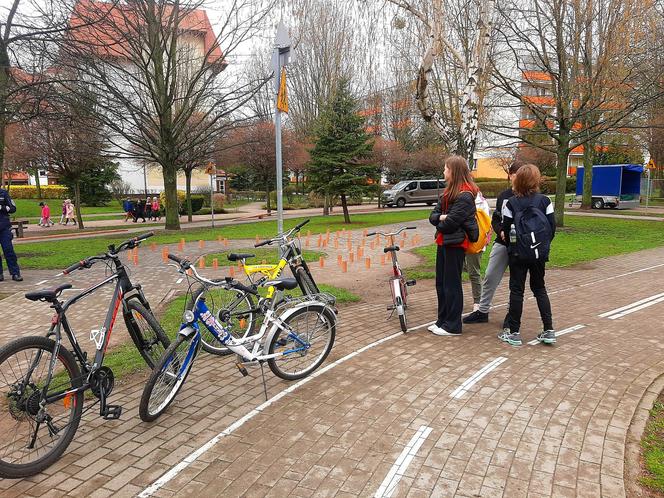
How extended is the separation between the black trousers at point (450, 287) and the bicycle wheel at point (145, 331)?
10.3 ft

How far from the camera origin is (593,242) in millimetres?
14969

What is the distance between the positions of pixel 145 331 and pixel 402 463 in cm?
248

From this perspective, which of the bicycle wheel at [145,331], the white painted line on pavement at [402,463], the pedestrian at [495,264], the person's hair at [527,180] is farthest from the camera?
A: the pedestrian at [495,264]

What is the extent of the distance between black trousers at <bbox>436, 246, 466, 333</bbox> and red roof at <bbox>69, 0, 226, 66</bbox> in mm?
9193

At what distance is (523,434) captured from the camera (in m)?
3.64

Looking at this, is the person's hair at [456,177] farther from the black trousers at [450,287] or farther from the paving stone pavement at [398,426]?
the paving stone pavement at [398,426]

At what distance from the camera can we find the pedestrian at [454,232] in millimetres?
5621

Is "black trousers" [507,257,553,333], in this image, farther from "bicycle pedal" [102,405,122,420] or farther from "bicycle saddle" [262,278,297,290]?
"bicycle pedal" [102,405,122,420]

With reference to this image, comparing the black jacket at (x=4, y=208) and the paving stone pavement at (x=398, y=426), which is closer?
the paving stone pavement at (x=398, y=426)

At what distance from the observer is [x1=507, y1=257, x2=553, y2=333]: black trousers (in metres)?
5.49

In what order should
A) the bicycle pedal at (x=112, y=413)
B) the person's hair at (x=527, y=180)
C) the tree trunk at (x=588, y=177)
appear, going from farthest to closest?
the tree trunk at (x=588, y=177) < the person's hair at (x=527, y=180) < the bicycle pedal at (x=112, y=413)

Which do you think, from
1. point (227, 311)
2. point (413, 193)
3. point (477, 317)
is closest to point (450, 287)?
point (477, 317)

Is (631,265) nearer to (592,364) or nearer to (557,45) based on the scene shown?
(592,364)

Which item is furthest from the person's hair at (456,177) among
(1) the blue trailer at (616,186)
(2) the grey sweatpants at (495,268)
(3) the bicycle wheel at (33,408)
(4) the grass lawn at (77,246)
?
(1) the blue trailer at (616,186)
